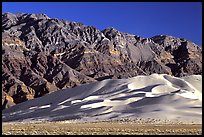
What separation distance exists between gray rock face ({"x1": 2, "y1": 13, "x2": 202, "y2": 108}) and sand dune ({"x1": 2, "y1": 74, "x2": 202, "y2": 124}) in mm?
35920

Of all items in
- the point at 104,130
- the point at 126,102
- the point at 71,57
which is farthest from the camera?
the point at 71,57

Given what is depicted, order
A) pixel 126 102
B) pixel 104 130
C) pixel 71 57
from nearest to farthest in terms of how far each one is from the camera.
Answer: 1. pixel 104 130
2. pixel 126 102
3. pixel 71 57

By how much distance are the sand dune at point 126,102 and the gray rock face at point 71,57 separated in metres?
35.9

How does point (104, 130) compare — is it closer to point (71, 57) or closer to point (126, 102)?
point (126, 102)

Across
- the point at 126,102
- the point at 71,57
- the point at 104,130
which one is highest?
the point at 71,57

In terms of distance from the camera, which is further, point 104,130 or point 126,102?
point 126,102

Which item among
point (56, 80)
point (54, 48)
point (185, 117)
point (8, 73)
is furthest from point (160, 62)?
point (185, 117)

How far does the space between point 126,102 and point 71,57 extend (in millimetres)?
86801

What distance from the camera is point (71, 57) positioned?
151250 mm

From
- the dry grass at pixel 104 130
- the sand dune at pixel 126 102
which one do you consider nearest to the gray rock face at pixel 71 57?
the sand dune at pixel 126 102

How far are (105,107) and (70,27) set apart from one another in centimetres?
12405

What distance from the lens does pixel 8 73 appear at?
128000 mm

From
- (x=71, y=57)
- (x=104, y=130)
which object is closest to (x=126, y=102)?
(x=104, y=130)

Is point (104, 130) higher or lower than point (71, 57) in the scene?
lower
